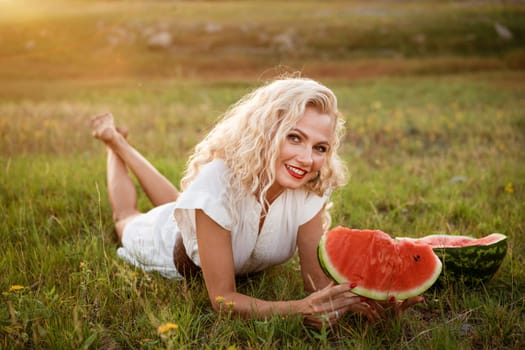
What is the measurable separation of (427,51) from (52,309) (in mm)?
31257

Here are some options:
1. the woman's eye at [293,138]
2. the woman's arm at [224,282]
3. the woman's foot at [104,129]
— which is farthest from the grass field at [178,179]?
the woman's eye at [293,138]

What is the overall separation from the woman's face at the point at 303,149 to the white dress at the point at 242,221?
1.02ft

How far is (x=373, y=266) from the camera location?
248cm

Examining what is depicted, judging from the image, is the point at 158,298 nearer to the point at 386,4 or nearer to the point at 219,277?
the point at 219,277

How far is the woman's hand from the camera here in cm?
244

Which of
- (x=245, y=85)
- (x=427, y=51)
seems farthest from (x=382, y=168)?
(x=427, y=51)

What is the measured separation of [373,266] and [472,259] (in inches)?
41.4

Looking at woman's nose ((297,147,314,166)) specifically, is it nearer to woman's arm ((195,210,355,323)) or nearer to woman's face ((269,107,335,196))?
woman's face ((269,107,335,196))

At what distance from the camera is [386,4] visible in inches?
1839

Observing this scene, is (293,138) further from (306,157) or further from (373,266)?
(373,266)

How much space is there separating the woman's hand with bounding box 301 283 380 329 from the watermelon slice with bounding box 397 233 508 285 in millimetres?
698

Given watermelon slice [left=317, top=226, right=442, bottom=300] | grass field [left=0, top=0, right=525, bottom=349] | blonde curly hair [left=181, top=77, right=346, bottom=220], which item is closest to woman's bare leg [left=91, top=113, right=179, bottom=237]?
grass field [left=0, top=0, right=525, bottom=349]

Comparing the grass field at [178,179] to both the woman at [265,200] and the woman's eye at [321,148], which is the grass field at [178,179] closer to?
the woman at [265,200]

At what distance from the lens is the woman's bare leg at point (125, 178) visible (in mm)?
4609
